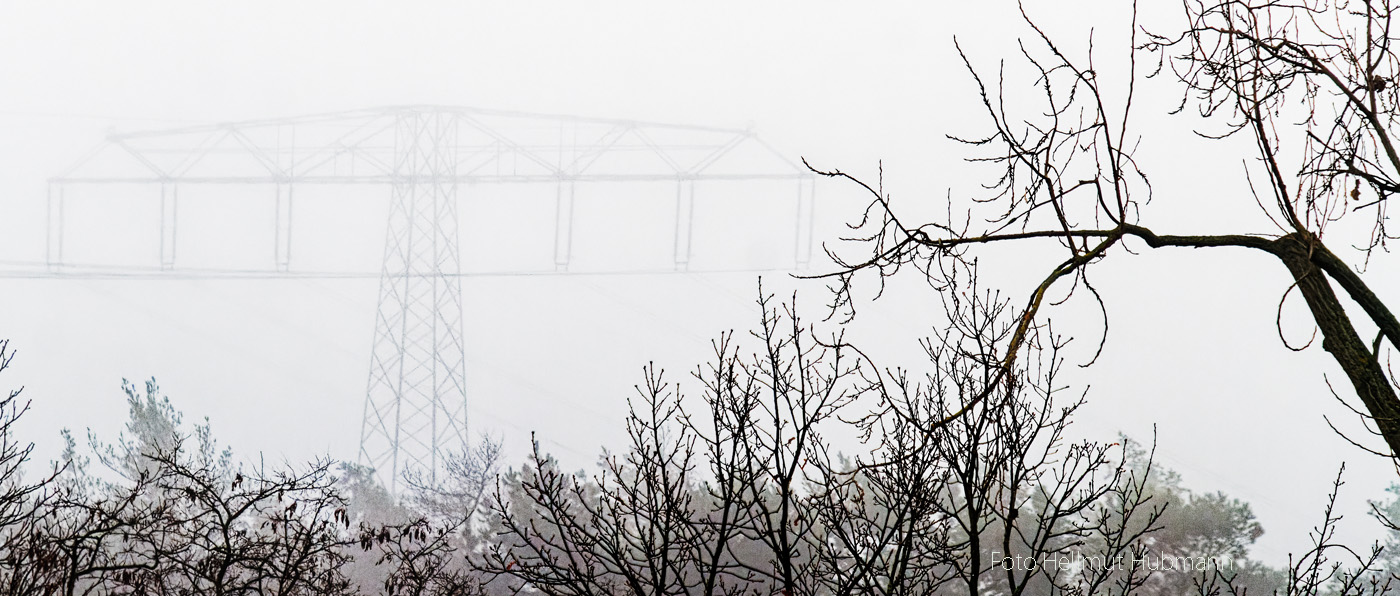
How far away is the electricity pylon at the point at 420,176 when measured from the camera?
12.1m

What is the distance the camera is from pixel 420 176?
12.2 metres

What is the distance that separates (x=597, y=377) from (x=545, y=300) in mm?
1092

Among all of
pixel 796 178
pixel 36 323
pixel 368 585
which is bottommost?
pixel 368 585

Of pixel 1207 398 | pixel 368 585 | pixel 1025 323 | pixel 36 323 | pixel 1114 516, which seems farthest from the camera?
pixel 36 323

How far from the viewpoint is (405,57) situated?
533 inches

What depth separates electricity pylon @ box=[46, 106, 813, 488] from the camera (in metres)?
12.1

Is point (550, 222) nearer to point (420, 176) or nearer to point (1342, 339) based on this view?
point (420, 176)

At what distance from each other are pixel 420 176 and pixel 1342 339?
35.1ft

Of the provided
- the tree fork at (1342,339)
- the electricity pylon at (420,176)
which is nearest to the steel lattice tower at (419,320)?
the electricity pylon at (420,176)

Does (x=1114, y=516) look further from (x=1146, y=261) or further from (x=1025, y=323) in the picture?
(x=1025, y=323)

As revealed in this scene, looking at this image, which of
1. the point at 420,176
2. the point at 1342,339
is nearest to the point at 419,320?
the point at 420,176

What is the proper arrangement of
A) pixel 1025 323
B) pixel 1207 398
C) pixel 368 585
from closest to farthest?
pixel 1025 323 < pixel 368 585 < pixel 1207 398

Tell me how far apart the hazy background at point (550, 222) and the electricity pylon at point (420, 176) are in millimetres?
213

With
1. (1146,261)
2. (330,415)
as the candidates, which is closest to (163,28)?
(330,415)
